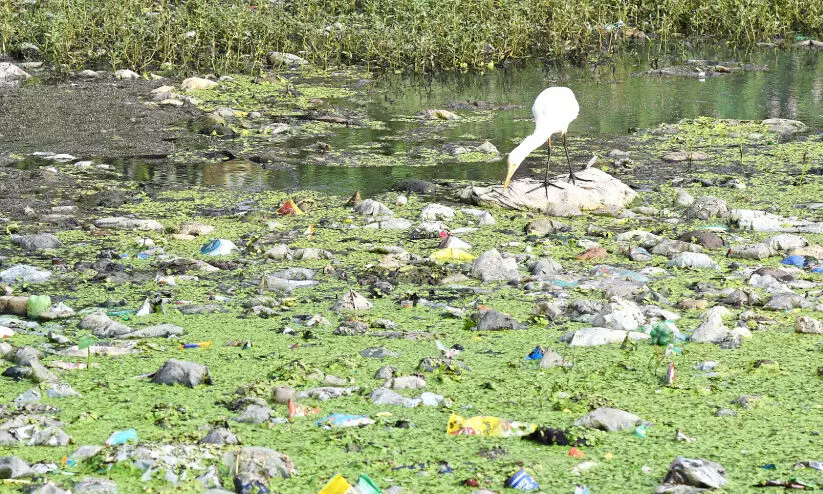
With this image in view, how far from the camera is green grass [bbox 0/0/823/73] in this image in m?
10.8

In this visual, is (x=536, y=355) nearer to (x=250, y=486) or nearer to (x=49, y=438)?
(x=250, y=486)

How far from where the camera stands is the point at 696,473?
99.7 inches

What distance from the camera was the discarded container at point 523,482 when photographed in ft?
8.33

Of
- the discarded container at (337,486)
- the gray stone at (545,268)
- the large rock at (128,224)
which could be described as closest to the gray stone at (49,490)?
the discarded container at (337,486)

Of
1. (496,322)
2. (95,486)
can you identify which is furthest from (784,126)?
(95,486)

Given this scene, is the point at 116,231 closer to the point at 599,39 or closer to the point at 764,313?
the point at 764,313

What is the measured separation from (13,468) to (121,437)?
319mm

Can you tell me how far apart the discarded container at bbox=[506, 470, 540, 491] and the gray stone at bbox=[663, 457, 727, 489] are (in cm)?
30

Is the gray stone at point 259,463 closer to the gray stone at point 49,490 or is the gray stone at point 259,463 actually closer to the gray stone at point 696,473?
→ the gray stone at point 49,490

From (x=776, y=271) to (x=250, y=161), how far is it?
382cm

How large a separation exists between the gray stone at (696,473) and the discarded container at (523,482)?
0.30m

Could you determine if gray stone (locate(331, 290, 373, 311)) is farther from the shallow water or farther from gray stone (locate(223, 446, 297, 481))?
the shallow water

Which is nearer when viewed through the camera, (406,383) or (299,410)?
(299,410)

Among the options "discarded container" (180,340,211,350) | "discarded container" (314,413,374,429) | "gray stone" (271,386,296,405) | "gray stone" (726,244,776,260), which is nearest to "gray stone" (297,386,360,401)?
"gray stone" (271,386,296,405)
